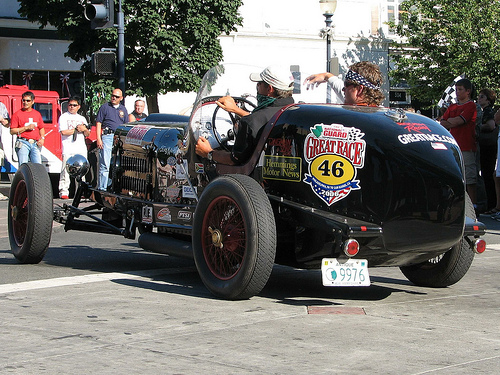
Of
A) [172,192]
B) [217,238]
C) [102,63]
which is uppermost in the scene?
[102,63]

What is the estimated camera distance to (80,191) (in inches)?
340

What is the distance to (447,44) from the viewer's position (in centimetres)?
3114

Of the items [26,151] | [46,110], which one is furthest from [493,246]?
[46,110]

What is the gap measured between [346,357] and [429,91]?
27.3 m

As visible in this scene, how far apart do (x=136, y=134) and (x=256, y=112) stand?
196cm

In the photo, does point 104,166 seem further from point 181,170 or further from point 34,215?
point 181,170

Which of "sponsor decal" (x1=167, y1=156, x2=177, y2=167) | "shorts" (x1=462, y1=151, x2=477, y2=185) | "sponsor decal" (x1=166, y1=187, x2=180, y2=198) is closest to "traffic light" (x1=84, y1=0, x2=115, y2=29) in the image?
"shorts" (x1=462, y1=151, x2=477, y2=185)

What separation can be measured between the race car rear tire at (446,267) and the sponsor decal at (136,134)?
8.55ft

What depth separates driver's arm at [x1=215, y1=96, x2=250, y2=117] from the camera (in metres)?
6.78

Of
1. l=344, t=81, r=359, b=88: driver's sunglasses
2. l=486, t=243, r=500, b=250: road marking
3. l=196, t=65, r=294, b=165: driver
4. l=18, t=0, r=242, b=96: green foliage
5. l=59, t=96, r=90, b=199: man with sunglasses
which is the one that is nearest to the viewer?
l=196, t=65, r=294, b=165: driver

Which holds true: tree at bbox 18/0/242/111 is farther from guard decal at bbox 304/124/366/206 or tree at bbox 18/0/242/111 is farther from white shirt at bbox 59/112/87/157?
guard decal at bbox 304/124/366/206

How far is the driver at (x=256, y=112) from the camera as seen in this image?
632 cm

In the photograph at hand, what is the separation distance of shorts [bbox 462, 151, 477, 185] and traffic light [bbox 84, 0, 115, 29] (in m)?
6.75

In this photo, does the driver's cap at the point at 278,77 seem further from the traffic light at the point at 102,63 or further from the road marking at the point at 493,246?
the traffic light at the point at 102,63
